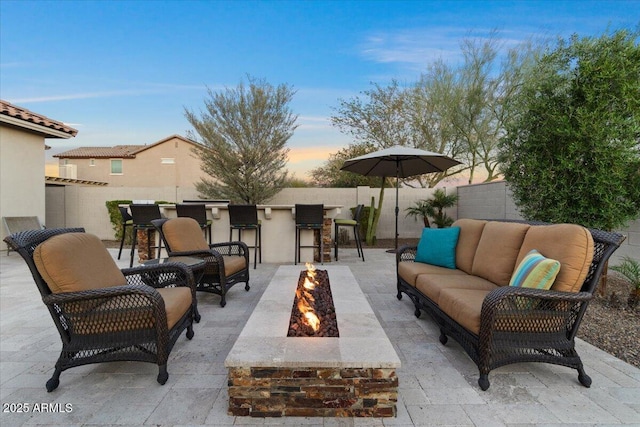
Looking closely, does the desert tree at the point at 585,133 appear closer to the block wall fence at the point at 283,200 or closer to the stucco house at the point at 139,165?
the block wall fence at the point at 283,200

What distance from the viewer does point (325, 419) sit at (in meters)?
1.57

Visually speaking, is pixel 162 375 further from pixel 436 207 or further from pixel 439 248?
pixel 436 207

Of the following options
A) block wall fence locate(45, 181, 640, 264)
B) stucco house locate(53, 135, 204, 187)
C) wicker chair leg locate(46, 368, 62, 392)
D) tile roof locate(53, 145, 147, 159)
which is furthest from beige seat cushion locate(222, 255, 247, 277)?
tile roof locate(53, 145, 147, 159)

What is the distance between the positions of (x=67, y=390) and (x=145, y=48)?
825 cm

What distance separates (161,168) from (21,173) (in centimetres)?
1137

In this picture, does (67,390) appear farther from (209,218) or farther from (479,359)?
(209,218)

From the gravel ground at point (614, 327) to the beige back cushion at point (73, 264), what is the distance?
3794mm

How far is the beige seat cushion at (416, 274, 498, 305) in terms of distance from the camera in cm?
253

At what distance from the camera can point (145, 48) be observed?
7.64m

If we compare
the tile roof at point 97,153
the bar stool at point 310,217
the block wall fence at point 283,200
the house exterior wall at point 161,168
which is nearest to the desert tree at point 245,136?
the block wall fence at point 283,200

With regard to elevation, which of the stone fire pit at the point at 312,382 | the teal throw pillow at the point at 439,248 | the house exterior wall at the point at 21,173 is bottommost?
the stone fire pit at the point at 312,382

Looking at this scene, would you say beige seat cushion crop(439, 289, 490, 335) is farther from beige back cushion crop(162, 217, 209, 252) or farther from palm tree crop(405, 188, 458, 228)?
palm tree crop(405, 188, 458, 228)

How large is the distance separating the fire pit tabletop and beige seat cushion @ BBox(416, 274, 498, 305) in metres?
0.60

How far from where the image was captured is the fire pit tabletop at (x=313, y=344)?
5.06 feet
